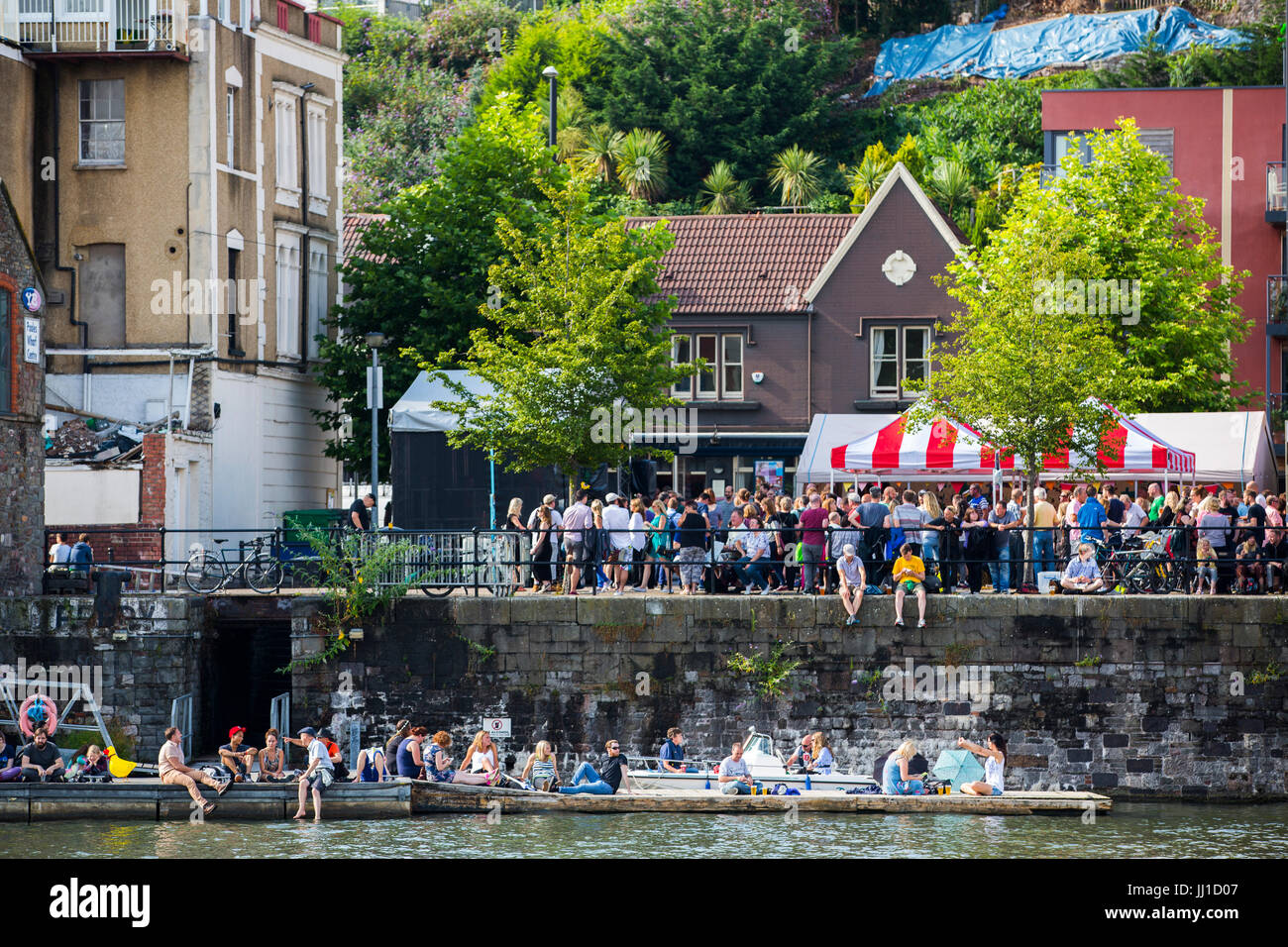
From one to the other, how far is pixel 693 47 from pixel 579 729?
1575 inches

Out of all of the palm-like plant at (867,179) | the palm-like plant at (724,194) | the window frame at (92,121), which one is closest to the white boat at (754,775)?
the window frame at (92,121)

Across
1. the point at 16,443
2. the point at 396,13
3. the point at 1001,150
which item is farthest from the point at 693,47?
the point at 16,443

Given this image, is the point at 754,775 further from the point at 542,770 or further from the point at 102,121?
the point at 102,121

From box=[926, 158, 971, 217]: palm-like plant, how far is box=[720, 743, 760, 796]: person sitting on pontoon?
105 feet

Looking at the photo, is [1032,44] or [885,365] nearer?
[885,365]

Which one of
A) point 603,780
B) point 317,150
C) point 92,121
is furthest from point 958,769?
point 317,150

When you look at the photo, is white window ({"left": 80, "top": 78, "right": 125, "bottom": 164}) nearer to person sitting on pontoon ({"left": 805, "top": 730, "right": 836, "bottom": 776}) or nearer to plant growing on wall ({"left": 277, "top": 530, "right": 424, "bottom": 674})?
plant growing on wall ({"left": 277, "top": 530, "right": 424, "bottom": 674})

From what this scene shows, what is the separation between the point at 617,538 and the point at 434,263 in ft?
45.8

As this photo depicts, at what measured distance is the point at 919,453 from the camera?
2862 centimetres

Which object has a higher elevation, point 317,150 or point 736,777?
point 317,150

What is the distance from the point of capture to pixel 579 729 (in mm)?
25797

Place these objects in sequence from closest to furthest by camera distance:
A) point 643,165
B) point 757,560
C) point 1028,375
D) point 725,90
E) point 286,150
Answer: point 757,560, point 1028,375, point 286,150, point 643,165, point 725,90

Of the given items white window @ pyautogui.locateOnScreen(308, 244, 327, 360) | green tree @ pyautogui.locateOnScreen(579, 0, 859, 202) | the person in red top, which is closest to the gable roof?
white window @ pyautogui.locateOnScreen(308, 244, 327, 360)

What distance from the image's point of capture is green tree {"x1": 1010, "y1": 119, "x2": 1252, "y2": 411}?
36125mm
